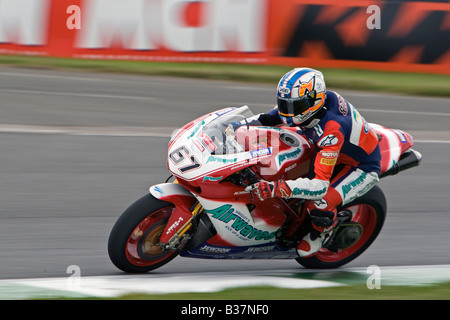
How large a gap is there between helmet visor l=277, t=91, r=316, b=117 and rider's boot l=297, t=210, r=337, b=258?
80 centimetres

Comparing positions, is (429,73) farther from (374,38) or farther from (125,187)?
(125,187)

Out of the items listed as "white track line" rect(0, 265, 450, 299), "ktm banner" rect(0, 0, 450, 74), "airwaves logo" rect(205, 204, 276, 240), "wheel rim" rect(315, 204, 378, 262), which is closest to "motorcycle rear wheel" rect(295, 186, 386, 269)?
"wheel rim" rect(315, 204, 378, 262)

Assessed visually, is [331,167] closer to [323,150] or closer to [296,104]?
[323,150]

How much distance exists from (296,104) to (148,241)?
1427 millimetres

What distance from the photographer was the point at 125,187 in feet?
26.7

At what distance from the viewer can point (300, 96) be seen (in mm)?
5340

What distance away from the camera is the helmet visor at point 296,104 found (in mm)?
5355

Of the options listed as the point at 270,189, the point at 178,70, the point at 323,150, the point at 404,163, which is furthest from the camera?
the point at 178,70

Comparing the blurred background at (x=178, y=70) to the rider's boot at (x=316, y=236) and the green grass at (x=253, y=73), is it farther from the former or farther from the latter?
the rider's boot at (x=316, y=236)

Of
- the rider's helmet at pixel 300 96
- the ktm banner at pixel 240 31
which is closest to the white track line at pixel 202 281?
the rider's helmet at pixel 300 96

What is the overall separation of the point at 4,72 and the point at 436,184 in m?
8.96

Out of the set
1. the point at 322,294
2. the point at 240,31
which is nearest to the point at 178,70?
the point at 240,31

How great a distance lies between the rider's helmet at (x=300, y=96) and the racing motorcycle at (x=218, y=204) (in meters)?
0.23
